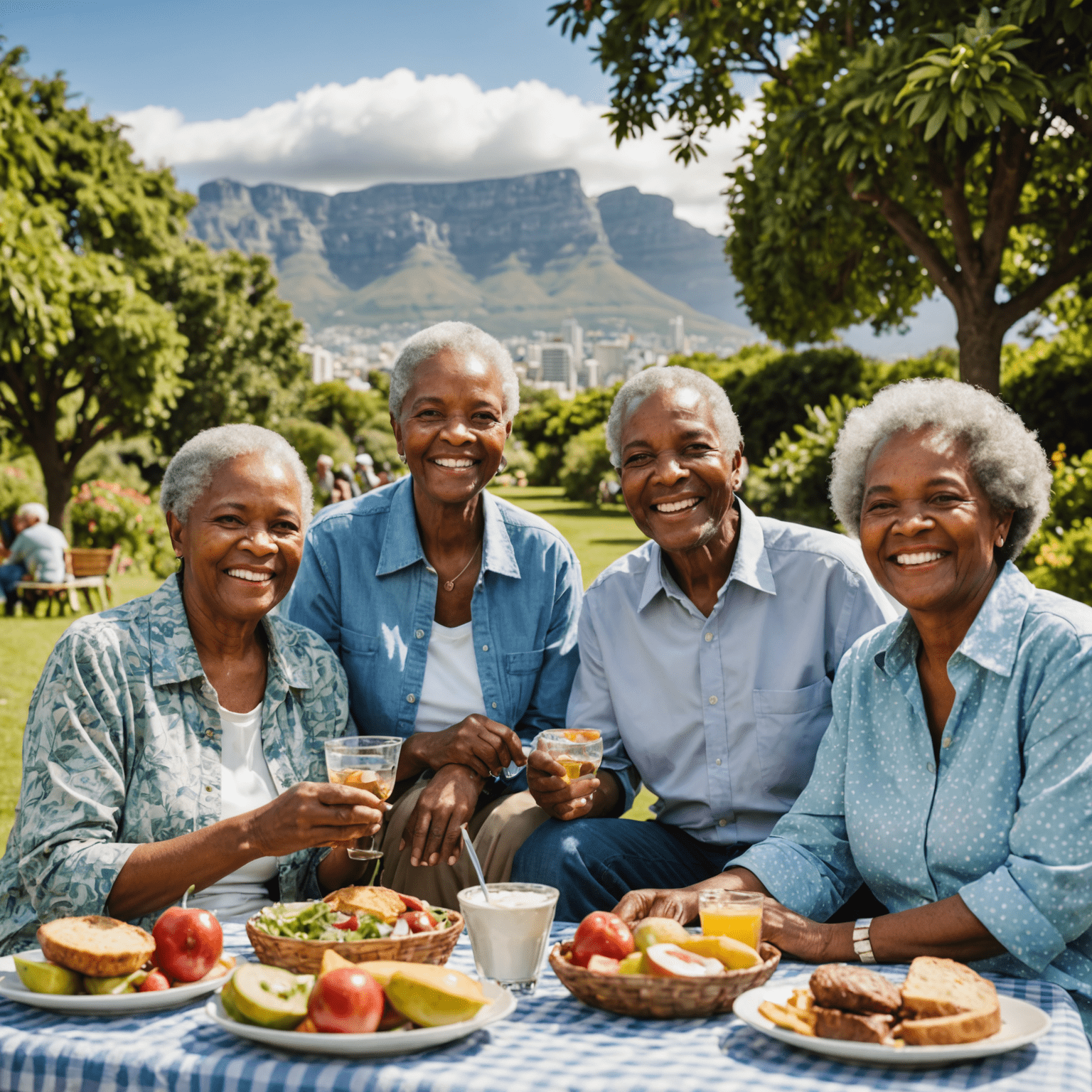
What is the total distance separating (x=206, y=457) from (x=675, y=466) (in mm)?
1416

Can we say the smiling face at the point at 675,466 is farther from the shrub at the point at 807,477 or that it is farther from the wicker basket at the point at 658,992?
the shrub at the point at 807,477

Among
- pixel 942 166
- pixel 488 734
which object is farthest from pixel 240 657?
pixel 942 166

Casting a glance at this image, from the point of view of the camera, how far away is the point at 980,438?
271cm

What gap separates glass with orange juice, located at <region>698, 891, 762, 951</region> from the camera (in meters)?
2.19

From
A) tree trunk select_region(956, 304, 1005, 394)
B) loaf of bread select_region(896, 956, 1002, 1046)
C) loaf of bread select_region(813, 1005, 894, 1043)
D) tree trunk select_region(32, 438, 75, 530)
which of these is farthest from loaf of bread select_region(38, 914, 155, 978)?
tree trunk select_region(32, 438, 75, 530)

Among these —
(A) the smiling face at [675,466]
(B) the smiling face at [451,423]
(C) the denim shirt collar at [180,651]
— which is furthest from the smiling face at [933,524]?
(C) the denim shirt collar at [180,651]

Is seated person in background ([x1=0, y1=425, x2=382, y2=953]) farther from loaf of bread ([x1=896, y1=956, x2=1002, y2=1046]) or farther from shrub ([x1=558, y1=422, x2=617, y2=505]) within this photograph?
shrub ([x1=558, y1=422, x2=617, y2=505])

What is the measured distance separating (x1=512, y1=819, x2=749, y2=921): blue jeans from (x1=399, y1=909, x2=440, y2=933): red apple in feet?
3.41

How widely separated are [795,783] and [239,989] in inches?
85.1

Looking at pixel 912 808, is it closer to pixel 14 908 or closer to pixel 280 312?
pixel 14 908

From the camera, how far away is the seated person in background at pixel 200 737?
2.61 meters

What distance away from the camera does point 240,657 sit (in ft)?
10.6

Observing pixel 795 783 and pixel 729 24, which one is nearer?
pixel 795 783

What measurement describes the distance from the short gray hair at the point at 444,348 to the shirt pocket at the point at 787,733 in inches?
55.2
